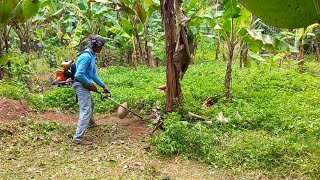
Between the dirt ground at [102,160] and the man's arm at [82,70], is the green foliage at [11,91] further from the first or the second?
the man's arm at [82,70]

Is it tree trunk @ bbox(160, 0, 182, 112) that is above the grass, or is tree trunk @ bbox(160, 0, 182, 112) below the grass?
above

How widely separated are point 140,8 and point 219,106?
3.86 meters

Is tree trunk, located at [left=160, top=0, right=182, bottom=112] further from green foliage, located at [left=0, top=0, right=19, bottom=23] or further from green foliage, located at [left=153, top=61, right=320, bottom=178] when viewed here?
green foliage, located at [left=0, top=0, right=19, bottom=23]

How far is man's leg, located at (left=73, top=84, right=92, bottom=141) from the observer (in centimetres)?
471

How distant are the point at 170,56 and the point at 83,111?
1.39 metres

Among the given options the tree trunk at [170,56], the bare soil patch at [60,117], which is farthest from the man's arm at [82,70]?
the tree trunk at [170,56]

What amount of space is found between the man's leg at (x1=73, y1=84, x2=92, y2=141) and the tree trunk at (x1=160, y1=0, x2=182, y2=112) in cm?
114

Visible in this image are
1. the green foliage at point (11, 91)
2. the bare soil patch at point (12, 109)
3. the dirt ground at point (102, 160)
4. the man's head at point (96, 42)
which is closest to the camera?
the dirt ground at point (102, 160)

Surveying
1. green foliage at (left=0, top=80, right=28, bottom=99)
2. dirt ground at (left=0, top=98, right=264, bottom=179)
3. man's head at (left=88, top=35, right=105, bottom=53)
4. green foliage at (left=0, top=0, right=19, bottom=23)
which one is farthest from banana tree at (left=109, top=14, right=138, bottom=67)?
man's head at (left=88, top=35, right=105, bottom=53)

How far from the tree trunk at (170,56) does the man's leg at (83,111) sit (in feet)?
3.73

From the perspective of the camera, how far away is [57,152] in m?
4.43

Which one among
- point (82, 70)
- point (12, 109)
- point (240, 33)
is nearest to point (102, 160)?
point (82, 70)

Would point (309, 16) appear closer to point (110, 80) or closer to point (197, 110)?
point (197, 110)

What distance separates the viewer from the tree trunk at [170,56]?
16.6 ft
